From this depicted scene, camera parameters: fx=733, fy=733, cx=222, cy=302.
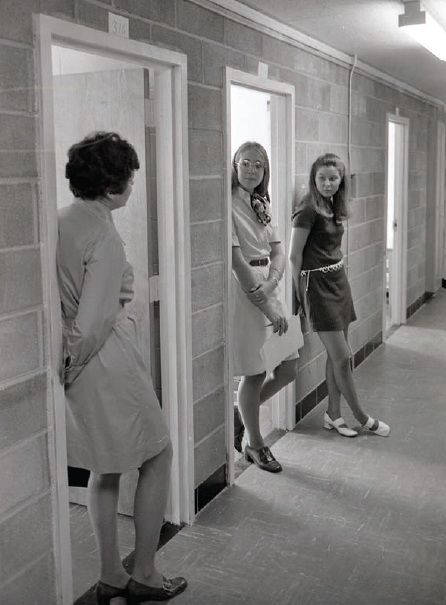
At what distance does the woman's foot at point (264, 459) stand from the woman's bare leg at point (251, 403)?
0.09 feet

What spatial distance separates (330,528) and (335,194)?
6.28 ft

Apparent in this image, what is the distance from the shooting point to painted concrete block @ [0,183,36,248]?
2119mm

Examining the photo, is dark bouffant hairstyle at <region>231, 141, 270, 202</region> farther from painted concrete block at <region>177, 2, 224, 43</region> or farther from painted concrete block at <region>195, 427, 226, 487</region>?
painted concrete block at <region>195, 427, 226, 487</region>

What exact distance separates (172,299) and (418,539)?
146cm

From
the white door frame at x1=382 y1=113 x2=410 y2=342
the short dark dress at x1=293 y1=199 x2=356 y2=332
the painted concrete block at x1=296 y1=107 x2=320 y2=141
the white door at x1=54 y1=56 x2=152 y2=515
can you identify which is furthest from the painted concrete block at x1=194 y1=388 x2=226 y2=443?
the white door frame at x1=382 y1=113 x2=410 y2=342

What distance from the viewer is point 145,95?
2916mm

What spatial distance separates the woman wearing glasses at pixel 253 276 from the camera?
12.0ft

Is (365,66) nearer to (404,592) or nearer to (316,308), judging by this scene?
(316,308)

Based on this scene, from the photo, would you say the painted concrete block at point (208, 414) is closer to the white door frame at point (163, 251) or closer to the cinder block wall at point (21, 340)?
the white door frame at point (163, 251)

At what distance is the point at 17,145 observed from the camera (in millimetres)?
2150

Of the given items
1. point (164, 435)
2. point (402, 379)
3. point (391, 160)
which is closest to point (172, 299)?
point (164, 435)

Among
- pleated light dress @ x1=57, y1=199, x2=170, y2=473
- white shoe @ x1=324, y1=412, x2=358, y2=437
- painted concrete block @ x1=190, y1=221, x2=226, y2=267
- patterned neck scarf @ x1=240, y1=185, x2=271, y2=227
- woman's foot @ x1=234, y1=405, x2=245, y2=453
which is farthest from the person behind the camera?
white shoe @ x1=324, y1=412, x2=358, y2=437

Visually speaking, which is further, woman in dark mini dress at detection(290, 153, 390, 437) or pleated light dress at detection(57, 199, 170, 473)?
woman in dark mini dress at detection(290, 153, 390, 437)

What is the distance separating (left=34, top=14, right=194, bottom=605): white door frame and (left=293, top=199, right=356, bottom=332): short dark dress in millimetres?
1265
